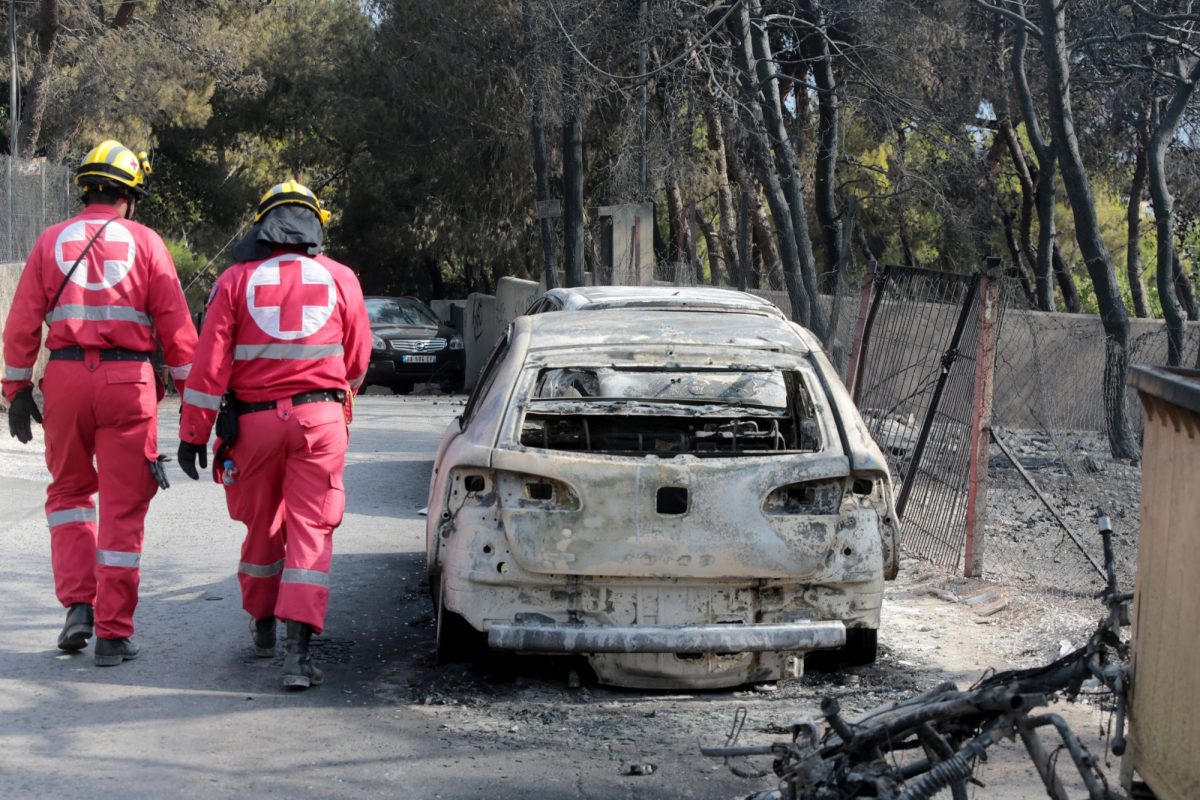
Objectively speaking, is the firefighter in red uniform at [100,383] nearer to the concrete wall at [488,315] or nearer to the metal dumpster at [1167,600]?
the metal dumpster at [1167,600]

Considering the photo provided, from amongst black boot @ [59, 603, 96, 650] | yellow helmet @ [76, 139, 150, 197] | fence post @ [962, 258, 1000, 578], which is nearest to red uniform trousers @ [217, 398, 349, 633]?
black boot @ [59, 603, 96, 650]

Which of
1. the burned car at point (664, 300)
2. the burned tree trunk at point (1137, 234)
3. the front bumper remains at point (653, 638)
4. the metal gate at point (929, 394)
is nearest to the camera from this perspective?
the front bumper remains at point (653, 638)

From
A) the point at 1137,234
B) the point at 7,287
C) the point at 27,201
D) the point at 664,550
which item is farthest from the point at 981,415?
the point at 1137,234

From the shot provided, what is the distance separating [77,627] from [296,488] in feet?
3.76

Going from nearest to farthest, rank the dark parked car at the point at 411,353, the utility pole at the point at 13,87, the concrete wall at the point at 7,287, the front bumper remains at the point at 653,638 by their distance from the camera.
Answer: the front bumper remains at the point at 653,638
the concrete wall at the point at 7,287
the dark parked car at the point at 411,353
the utility pole at the point at 13,87

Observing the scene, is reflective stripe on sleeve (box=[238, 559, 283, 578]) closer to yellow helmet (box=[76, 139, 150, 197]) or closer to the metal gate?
yellow helmet (box=[76, 139, 150, 197])

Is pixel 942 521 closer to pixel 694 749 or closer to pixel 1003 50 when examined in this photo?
pixel 694 749

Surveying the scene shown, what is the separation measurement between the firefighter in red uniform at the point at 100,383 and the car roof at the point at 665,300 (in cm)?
207

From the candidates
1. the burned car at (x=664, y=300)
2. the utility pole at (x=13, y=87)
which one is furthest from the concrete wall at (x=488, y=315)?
the burned car at (x=664, y=300)

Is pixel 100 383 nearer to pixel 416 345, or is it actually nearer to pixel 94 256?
pixel 94 256

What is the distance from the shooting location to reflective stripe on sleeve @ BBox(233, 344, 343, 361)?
18.8 feet

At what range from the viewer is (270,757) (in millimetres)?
4801

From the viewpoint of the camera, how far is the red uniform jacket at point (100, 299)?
5.90 m

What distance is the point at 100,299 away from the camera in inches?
233
